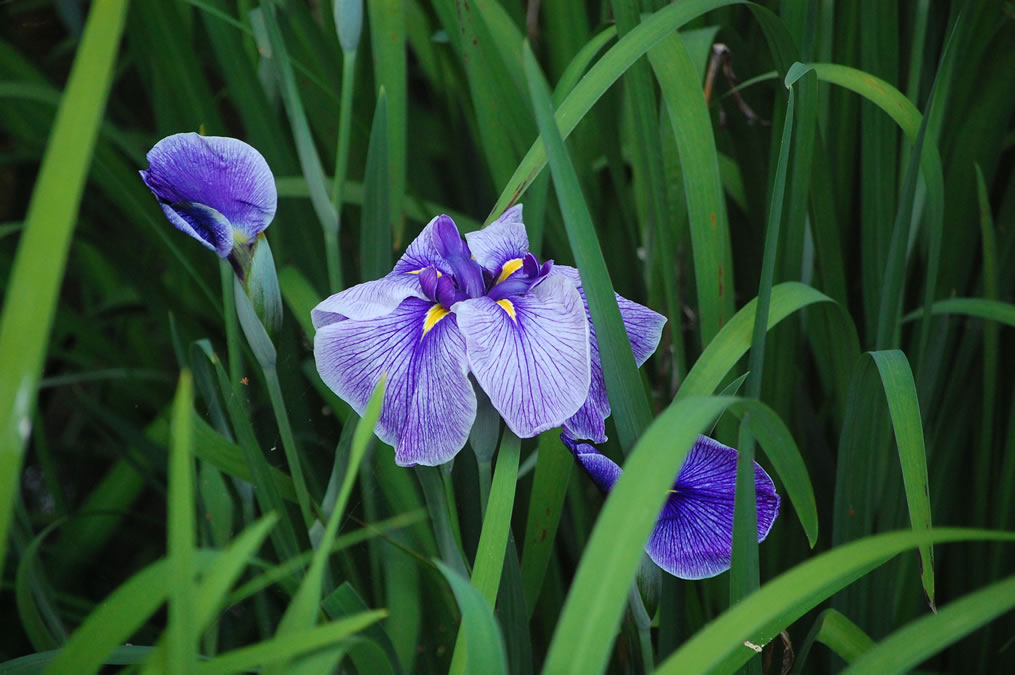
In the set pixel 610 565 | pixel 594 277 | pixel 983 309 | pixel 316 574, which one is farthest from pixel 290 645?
pixel 983 309

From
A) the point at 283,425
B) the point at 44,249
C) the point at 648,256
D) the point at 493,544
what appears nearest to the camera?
the point at 44,249

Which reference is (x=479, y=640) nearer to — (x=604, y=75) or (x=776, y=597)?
(x=776, y=597)

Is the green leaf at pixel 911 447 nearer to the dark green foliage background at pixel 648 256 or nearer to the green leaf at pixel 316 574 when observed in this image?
the dark green foliage background at pixel 648 256

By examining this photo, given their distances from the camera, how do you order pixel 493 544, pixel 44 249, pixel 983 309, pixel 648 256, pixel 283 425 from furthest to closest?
pixel 648 256, pixel 983 309, pixel 283 425, pixel 493 544, pixel 44 249

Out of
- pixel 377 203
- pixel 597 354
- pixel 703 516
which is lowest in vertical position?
pixel 703 516

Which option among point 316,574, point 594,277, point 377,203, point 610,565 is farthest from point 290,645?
point 377,203

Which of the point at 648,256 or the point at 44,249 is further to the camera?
the point at 648,256

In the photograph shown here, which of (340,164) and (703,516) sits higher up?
(340,164)
